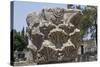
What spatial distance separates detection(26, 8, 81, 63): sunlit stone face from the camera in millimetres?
2123

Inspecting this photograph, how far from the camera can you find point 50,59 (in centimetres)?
217

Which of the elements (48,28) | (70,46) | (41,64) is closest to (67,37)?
(70,46)

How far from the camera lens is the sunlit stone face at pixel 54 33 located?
2.12 m

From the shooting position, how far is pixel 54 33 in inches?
86.3

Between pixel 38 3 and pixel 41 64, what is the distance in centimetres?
67

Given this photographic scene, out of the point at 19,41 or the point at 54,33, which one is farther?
the point at 54,33

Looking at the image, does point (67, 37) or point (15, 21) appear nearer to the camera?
point (15, 21)
